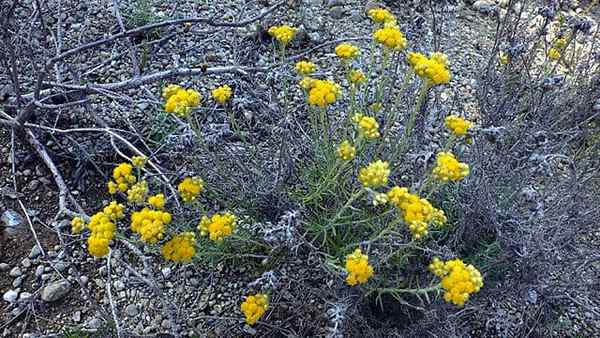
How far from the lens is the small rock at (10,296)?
2621 mm

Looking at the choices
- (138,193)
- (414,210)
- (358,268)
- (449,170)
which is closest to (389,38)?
(449,170)

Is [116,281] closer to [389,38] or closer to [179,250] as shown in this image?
[179,250]

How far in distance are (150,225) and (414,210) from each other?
869 mm

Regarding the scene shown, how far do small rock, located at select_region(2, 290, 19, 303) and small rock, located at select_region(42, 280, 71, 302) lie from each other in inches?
4.8

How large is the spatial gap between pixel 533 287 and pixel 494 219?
1.17 ft

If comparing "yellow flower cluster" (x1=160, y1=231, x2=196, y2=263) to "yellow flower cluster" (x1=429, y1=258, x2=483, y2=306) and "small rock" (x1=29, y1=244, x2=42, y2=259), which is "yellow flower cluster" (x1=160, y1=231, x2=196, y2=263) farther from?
"small rock" (x1=29, y1=244, x2=42, y2=259)

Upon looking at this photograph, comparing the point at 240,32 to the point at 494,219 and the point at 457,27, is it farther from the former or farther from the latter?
→ the point at 494,219

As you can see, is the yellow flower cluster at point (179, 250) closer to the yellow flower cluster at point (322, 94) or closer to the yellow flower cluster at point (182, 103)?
the yellow flower cluster at point (182, 103)

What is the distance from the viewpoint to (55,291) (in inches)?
104

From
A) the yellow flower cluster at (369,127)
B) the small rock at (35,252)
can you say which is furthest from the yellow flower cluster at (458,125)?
the small rock at (35,252)

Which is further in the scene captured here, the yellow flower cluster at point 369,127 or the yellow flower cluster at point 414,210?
the yellow flower cluster at point 369,127

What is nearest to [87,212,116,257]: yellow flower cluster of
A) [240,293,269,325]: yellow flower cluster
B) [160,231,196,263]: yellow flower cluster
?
[160,231,196,263]: yellow flower cluster

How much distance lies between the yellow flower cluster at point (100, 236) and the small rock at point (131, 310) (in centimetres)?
83

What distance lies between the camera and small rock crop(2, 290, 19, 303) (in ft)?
8.60
